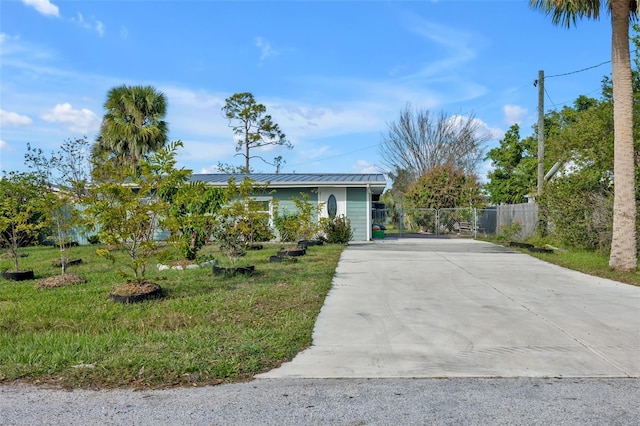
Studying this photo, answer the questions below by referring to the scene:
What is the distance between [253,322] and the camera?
5867mm

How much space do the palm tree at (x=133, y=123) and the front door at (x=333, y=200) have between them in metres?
7.29

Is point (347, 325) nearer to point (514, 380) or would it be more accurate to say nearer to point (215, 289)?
point (514, 380)

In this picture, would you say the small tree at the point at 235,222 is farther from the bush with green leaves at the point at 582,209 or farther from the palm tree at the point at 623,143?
the bush with green leaves at the point at 582,209

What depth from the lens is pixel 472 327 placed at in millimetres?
5832

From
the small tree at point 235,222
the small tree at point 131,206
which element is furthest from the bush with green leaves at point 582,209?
the small tree at point 131,206

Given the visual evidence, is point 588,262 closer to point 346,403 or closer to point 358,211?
point 358,211

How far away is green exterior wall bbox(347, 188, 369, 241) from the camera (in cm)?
1992

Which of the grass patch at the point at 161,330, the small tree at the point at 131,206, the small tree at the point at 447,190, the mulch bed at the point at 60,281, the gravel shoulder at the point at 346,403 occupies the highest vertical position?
the small tree at the point at 447,190

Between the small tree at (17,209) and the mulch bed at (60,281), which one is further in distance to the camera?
the small tree at (17,209)

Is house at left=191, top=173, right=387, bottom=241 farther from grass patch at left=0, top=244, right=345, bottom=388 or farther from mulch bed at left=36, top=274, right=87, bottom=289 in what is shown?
mulch bed at left=36, top=274, right=87, bottom=289

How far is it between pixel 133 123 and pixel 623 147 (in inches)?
702

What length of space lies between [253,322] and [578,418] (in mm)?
3744

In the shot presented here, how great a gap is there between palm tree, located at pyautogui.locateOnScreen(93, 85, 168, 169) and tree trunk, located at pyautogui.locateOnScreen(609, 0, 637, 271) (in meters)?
16.4

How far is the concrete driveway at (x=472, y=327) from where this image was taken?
4.36 metres
